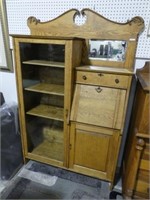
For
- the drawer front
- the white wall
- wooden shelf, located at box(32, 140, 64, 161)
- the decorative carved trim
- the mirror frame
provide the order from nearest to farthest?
the drawer front
the decorative carved trim
the mirror frame
wooden shelf, located at box(32, 140, 64, 161)
the white wall

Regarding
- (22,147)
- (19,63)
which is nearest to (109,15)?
(19,63)

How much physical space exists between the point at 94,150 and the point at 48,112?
0.59 metres

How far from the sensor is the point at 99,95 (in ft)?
4.42

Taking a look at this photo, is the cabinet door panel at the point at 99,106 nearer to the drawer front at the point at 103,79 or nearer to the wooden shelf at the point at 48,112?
the drawer front at the point at 103,79

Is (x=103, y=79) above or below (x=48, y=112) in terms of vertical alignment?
above

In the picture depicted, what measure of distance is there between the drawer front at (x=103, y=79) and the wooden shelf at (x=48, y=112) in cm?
43

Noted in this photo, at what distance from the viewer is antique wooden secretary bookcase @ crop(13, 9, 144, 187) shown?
1.30 m

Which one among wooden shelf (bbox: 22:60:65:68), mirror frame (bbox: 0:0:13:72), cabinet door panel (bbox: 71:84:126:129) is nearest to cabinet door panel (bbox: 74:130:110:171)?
cabinet door panel (bbox: 71:84:126:129)

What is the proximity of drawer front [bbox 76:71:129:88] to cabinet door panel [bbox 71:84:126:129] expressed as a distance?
0.04m

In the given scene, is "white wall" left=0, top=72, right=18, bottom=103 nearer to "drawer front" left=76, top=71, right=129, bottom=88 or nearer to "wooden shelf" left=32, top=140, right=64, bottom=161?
"wooden shelf" left=32, top=140, right=64, bottom=161

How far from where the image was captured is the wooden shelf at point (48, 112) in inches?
62.7

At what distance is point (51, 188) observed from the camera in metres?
1.59

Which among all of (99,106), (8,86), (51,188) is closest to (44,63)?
(99,106)

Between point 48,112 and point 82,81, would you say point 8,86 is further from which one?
point 82,81
